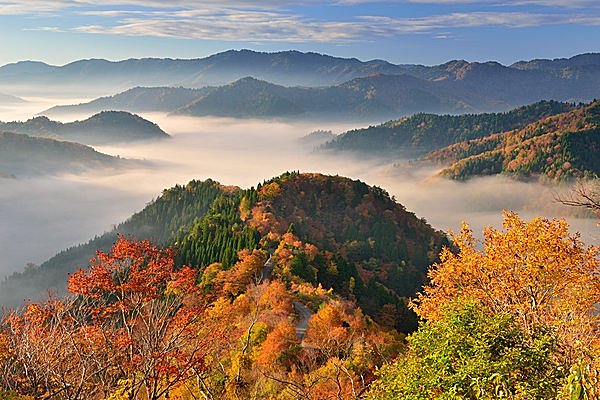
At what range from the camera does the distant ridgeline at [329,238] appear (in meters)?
91.6

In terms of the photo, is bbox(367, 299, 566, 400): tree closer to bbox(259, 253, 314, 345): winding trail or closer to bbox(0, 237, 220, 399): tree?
bbox(0, 237, 220, 399): tree

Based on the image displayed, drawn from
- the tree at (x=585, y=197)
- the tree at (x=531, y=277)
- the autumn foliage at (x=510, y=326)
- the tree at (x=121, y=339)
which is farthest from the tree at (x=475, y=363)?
the tree at (x=121, y=339)

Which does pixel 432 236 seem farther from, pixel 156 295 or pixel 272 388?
pixel 156 295

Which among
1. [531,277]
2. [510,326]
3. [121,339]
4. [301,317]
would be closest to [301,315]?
[301,317]

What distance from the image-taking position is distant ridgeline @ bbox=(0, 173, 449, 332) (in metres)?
91.6

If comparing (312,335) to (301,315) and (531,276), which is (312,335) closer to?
(301,315)

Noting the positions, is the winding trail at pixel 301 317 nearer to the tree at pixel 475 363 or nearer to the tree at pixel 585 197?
the tree at pixel 475 363

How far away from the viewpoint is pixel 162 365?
22.0 metres

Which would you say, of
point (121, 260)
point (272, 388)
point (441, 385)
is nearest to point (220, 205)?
point (272, 388)

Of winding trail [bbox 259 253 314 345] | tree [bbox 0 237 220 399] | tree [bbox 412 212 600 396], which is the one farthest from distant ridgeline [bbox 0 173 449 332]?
tree [bbox 0 237 220 399]

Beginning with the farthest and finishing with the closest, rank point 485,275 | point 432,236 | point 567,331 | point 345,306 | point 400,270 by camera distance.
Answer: point 432,236 < point 400,270 < point 345,306 < point 485,275 < point 567,331

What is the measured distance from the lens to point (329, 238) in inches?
5753

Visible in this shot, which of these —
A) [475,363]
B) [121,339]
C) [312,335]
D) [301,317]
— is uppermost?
[475,363]

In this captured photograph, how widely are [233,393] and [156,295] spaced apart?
1191 centimetres
